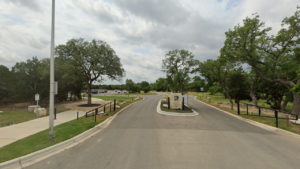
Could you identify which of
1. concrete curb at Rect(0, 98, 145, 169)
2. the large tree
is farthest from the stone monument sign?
concrete curb at Rect(0, 98, 145, 169)

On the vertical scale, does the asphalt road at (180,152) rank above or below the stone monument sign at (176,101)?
below

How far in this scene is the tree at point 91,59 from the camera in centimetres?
1984

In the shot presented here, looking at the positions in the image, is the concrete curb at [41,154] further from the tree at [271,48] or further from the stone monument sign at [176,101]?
the tree at [271,48]

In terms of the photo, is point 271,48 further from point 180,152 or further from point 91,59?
point 91,59

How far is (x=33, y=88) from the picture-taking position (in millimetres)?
19500

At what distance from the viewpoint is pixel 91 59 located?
20.4 meters

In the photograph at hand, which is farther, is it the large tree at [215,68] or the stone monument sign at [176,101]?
the large tree at [215,68]

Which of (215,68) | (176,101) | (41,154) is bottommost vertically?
(41,154)

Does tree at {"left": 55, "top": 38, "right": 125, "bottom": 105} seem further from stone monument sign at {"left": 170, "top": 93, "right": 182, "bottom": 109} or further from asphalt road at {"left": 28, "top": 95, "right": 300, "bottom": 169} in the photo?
asphalt road at {"left": 28, "top": 95, "right": 300, "bottom": 169}

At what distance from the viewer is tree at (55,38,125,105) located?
1984 cm

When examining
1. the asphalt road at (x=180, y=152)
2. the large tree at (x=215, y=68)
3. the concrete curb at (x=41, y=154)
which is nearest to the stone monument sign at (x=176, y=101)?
the large tree at (x=215, y=68)

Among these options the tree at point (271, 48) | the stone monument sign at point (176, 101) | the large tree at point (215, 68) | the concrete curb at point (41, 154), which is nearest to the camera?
the concrete curb at point (41, 154)

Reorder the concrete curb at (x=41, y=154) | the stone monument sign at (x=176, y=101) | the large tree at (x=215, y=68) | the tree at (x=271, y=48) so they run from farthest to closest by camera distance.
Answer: the large tree at (x=215, y=68) → the stone monument sign at (x=176, y=101) → the tree at (x=271, y=48) → the concrete curb at (x=41, y=154)

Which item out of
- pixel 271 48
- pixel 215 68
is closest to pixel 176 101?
pixel 215 68
